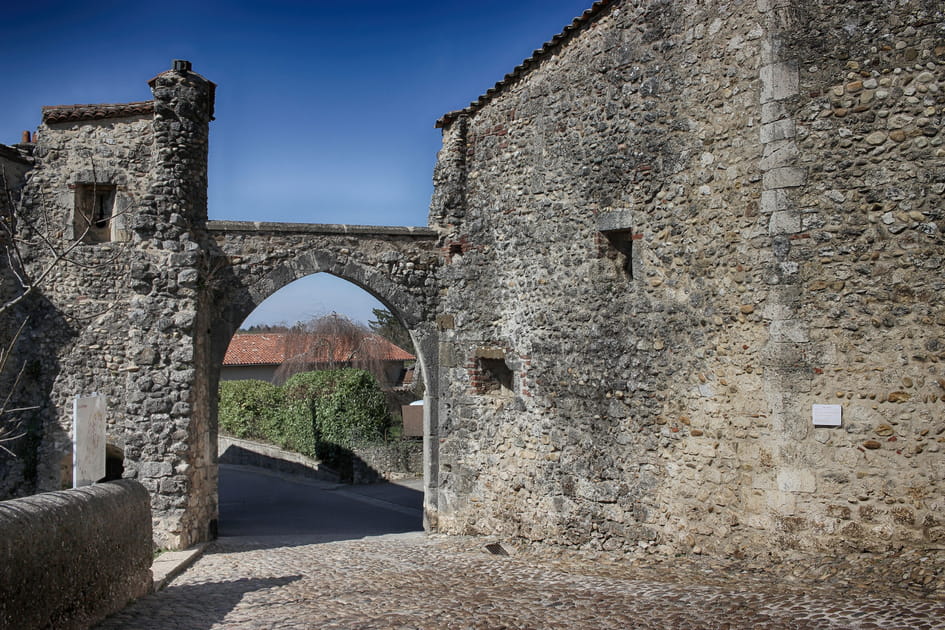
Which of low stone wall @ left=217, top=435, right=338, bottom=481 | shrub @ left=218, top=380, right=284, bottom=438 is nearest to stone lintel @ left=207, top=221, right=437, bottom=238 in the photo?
low stone wall @ left=217, top=435, right=338, bottom=481

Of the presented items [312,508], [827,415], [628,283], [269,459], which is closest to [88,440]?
[628,283]

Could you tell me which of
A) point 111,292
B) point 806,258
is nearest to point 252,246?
point 111,292

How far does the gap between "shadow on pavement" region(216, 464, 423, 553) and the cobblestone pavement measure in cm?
229

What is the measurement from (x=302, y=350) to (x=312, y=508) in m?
19.4

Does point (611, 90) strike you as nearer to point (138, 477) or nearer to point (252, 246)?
point (252, 246)

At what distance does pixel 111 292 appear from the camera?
472 inches

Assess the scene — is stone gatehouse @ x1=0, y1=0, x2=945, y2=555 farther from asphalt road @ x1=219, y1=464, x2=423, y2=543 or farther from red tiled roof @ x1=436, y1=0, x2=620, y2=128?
asphalt road @ x1=219, y1=464, x2=423, y2=543

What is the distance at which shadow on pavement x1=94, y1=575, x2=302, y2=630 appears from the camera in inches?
221

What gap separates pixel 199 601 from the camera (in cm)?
650

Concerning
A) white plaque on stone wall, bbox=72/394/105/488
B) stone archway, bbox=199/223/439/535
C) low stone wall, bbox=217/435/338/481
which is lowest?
low stone wall, bbox=217/435/338/481

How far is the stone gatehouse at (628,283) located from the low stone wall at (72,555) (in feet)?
10.6

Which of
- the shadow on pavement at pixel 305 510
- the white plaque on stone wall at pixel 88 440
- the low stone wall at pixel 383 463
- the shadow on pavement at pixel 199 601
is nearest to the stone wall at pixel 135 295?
the shadow on pavement at pixel 305 510

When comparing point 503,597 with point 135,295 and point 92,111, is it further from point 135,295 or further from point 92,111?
point 92,111

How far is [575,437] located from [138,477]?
5209 millimetres
